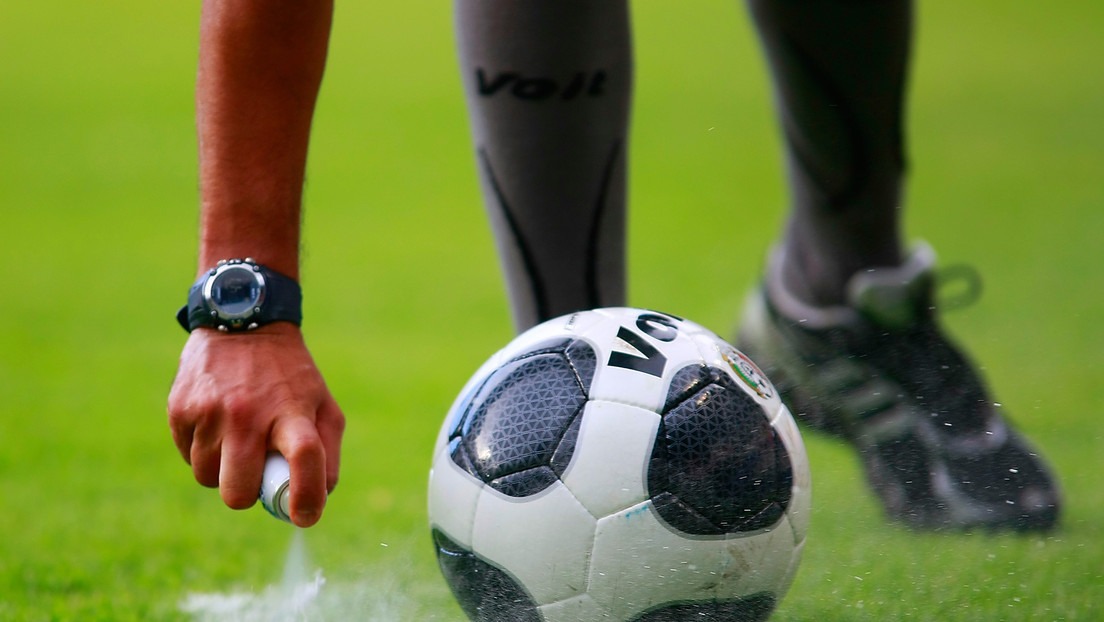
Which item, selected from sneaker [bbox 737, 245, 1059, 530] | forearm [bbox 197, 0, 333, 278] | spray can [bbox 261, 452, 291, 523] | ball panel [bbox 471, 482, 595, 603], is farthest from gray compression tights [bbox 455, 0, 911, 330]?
spray can [bbox 261, 452, 291, 523]

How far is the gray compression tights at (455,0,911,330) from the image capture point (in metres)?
1.93

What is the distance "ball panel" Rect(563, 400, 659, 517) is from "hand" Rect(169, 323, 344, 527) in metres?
0.29

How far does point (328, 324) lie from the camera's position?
4266 mm

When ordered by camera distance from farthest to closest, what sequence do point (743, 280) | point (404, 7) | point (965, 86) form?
point (404, 7), point (965, 86), point (743, 280)

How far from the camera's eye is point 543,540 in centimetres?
145

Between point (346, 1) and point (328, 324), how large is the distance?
10879 millimetres

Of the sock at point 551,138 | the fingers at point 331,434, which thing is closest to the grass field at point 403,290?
the fingers at point 331,434

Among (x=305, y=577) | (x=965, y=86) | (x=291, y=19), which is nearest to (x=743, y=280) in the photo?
(x=305, y=577)

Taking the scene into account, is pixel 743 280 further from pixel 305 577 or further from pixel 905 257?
pixel 305 577

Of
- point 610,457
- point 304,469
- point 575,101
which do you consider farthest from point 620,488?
point 575,101

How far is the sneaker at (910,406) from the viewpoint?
79.3 inches

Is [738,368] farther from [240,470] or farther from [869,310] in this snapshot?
[869,310]

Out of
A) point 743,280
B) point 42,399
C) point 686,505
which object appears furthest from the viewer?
point 743,280

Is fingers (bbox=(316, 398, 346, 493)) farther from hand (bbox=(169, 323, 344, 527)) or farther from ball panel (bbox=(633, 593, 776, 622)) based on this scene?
ball panel (bbox=(633, 593, 776, 622))
